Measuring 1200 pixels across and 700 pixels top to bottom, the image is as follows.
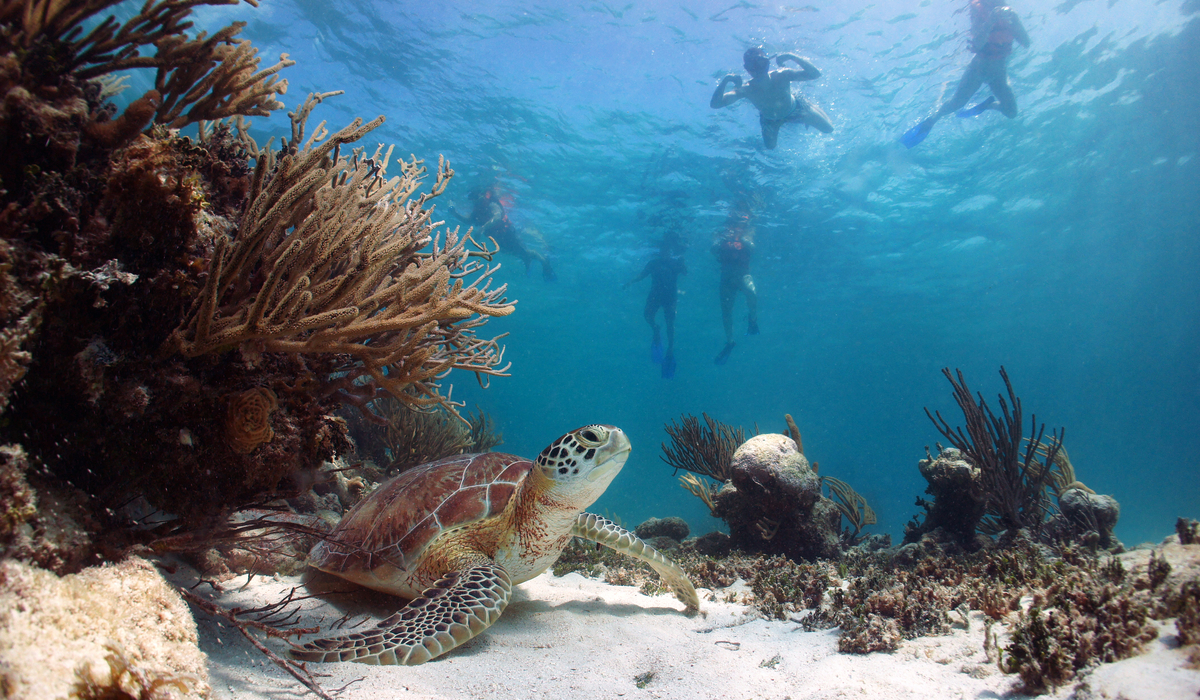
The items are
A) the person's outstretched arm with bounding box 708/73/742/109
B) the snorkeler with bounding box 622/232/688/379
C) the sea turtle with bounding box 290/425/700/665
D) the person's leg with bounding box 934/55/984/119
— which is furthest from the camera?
the snorkeler with bounding box 622/232/688/379

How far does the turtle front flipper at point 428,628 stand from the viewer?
204 centimetres

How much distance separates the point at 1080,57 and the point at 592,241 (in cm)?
2126

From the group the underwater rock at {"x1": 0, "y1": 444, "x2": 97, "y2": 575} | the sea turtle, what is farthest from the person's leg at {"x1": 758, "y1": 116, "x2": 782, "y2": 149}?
the underwater rock at {"x1": 0, "y1": 444, "x2": 97, "y2": 575}

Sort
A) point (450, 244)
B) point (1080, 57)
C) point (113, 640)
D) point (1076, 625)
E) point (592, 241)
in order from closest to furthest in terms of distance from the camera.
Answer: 1. point (113, 640)
2. point (1076, 625)
3. point (450, 244)
4. point (1080, 57)
5. point (592, 241)

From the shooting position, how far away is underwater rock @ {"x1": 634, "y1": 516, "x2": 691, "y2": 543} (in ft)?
25.0

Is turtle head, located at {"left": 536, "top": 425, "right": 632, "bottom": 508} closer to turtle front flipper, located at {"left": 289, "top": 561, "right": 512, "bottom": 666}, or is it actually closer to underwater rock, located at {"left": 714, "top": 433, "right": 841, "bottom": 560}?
turtle front flipper, located at {"left": 289, "top": 561, "right": 512, "bottom": 666}

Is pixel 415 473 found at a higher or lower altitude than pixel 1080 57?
lower

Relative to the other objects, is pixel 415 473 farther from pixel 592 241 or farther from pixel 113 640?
pixel 592 241

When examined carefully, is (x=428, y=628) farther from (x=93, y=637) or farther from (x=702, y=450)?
(x=702, y=450)

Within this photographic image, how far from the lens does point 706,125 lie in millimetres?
17312

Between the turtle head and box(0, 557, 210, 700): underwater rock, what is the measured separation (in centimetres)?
177

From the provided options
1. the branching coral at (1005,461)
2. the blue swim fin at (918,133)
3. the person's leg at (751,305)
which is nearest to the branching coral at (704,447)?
the branching coral at (1005,461)

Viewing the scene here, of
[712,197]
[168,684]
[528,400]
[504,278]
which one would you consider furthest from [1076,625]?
[528,400]

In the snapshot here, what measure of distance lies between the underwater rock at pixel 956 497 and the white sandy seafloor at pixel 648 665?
3.72 metres
